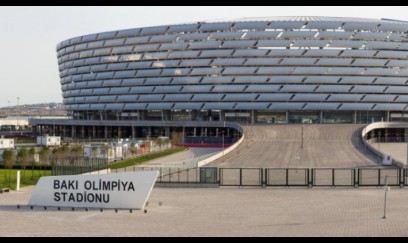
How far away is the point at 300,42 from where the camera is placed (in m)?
97.9

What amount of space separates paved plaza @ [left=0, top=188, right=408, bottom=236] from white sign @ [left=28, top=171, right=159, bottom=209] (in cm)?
60

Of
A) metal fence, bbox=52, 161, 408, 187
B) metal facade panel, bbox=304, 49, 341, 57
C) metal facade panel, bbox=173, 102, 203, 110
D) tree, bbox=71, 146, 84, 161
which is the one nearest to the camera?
metal fence, bbox=52, 161, 408, 187

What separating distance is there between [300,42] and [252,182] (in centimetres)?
6898

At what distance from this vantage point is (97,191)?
23.5 m

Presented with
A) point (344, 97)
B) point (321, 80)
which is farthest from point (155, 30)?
point (344, 97)

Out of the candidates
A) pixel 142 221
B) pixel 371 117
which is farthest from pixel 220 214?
pixel 371 117

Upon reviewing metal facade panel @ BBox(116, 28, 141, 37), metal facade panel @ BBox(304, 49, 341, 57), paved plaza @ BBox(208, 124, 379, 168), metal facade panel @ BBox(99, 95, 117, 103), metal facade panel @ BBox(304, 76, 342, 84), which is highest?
metal facade panel @ BBox(116, 28, 141, 37)

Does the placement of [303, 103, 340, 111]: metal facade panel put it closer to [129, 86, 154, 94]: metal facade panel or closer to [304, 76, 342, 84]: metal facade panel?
[304, 76, 342, 84]: metal facade panel

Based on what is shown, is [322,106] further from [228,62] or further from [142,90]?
[142,90]

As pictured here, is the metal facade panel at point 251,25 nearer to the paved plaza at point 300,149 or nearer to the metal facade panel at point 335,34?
the metal facade panel at point 335,34

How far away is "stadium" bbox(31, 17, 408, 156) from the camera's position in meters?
98.2

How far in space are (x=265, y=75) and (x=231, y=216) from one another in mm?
80113

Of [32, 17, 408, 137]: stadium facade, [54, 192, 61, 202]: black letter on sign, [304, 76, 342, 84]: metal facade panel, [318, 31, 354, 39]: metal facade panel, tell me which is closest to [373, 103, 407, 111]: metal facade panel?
[32, 17, 408, 137]: stadium facade
